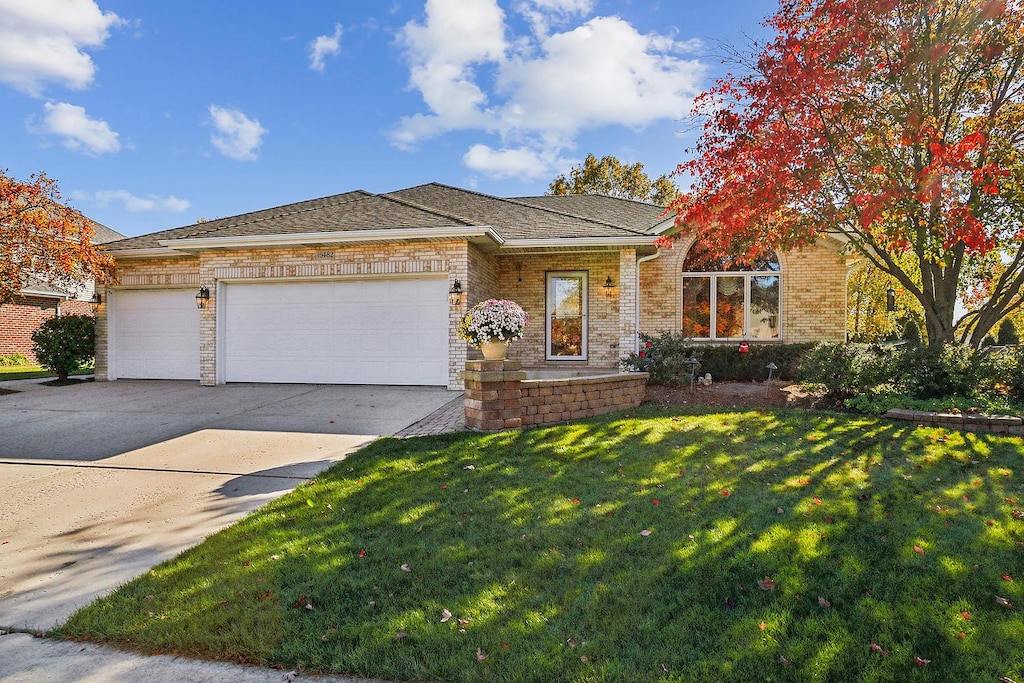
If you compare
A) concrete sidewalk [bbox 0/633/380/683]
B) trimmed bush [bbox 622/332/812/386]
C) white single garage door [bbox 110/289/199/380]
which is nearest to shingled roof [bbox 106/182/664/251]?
white single garage door [bbox 110/289/199/380]

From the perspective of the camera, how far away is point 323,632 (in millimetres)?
2547

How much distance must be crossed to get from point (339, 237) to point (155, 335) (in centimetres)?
591

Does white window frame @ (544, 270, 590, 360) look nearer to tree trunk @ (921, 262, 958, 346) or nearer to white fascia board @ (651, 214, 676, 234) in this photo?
white fascia board @ (651, 214, 676, 234)

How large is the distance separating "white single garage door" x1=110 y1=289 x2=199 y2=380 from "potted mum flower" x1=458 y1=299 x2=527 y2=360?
869 centimetres

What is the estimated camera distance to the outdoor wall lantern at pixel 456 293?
396 inches

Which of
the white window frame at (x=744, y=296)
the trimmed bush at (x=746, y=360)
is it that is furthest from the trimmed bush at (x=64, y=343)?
the white window frame at (x=744, y=296)

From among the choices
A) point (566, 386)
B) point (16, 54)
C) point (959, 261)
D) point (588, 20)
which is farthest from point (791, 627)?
point (16, 54)

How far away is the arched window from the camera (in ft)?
40.9

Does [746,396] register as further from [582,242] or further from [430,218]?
[430,218]

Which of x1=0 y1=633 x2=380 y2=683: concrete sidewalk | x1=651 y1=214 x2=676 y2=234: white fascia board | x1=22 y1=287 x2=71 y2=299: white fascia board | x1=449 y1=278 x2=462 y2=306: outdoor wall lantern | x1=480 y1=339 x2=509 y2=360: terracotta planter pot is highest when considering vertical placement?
x1=651 y1=214 x2=676 y2=234: white fascia board

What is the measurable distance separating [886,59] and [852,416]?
5.11 m

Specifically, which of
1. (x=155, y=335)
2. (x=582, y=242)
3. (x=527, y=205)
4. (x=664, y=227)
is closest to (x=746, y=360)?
(x=664, y=227)

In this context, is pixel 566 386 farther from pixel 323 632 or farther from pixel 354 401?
pixel 323 632

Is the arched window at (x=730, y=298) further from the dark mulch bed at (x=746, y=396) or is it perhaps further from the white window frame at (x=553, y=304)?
the dark mulch bed at (x=746, y=396)
